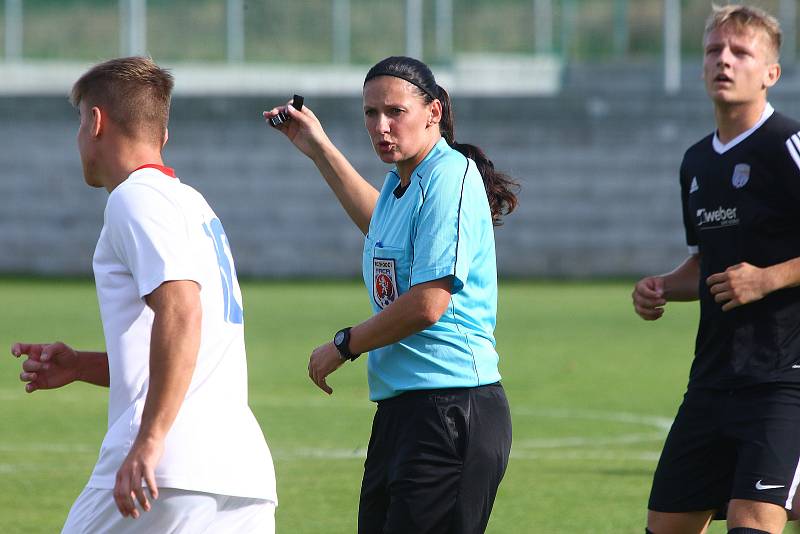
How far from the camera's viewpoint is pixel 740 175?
204 inches

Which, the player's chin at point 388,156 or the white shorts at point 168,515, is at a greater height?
the player's chin at point 388,156

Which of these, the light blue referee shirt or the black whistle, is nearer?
the light blue referee shirt

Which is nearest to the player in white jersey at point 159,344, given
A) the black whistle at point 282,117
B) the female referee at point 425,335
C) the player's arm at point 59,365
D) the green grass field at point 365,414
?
the player's arm at point 59,365

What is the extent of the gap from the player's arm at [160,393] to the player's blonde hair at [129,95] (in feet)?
1.78

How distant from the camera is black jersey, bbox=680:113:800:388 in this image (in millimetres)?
5082

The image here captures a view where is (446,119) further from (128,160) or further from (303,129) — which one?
(128,160)

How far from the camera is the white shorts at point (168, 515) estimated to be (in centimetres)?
381

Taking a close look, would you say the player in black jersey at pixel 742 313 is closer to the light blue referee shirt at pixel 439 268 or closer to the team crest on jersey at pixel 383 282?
the light blue referee shirt at pixel 439 268

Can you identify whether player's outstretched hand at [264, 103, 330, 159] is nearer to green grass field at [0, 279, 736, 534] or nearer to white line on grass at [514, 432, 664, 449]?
green grass field at [0, 279, 736, 534]

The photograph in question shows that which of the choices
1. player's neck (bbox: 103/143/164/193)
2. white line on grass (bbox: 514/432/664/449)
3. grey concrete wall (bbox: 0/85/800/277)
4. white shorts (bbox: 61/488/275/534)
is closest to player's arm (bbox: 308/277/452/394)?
white shorts (bbox: 61/488/275/534)

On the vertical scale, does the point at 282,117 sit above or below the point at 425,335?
above

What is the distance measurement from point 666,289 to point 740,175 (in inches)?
26.1

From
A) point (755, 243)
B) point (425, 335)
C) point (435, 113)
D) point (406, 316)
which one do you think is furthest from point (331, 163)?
point (755, 243)

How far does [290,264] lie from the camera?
82.1 feet
